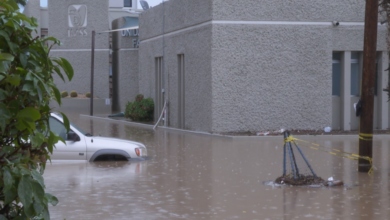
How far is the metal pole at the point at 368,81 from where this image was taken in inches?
472

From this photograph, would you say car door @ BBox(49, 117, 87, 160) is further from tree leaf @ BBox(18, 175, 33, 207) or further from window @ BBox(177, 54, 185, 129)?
window @ BBox(177, 54, 185, 129)

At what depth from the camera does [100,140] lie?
1308cm

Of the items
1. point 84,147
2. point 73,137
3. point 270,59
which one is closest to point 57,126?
point 73,137

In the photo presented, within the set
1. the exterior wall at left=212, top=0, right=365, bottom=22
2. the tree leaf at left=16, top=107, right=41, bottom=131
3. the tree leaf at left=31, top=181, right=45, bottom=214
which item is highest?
the exterior wall at left=212, top=0, right=365, bottom=22

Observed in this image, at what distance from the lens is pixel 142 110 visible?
29.0 m

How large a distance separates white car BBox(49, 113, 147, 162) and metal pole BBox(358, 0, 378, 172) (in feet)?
17.7

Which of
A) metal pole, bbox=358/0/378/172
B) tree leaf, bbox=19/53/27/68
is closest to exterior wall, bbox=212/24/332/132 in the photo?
metal pole, bbox=358/0/378/172

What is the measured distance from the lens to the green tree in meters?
3.27

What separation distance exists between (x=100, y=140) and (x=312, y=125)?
11.6 meters

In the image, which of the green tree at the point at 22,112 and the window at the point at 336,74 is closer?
the green tree at the point at 22,112

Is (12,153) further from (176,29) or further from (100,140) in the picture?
(176,29)

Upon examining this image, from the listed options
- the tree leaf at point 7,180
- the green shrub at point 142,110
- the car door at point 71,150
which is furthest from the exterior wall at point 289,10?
the tree leaf at point 7,180

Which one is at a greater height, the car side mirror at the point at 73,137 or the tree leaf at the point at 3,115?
A: the tree leaf at the point at 3,115

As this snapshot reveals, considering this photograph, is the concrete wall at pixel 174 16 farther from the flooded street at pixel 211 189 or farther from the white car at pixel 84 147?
the white car at pixel 84 147
